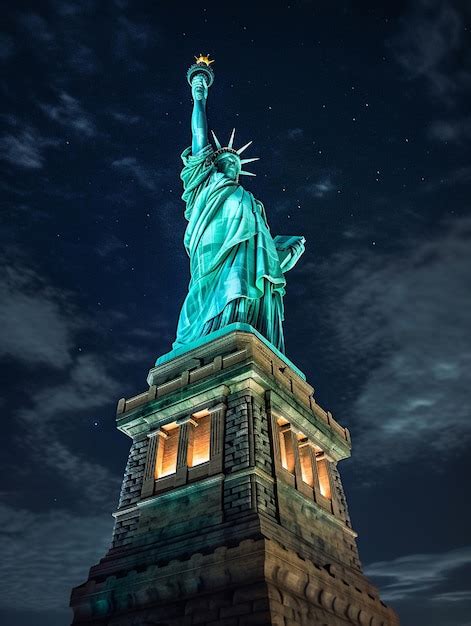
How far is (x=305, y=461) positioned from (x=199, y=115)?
25478 millimetres

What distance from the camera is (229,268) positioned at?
1108 inches

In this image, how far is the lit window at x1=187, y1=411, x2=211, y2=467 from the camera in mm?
21359

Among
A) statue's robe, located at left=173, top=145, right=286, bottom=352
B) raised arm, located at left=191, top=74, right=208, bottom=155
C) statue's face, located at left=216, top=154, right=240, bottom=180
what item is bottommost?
statue's robe, located at left=173, top=145, right=286, bottom=352

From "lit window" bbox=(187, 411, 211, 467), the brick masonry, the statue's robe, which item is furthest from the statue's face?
"lit window" bbox=(187, 411, 211, 467)

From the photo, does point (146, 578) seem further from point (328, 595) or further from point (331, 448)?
point (331, 448)

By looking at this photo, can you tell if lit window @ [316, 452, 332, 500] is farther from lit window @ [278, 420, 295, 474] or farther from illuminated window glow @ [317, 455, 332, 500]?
lit window @ [278, 420, 295, 474]

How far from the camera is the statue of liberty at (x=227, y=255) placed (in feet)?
88.7

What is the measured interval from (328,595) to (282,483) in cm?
376

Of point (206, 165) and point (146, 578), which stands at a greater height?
point (206, 165)

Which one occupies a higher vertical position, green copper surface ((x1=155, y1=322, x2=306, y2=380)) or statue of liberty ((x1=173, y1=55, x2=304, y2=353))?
statue of liberty ((x1=173, y1=55, x2=304, y2=353))

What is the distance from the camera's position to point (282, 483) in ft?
64.6

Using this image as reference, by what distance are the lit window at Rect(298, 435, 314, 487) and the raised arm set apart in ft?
67.0

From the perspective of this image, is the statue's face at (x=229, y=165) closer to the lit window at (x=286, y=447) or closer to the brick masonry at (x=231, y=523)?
the brick masonry at (x=231, y=523)

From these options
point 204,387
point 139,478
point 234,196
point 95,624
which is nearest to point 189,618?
point 95,624
